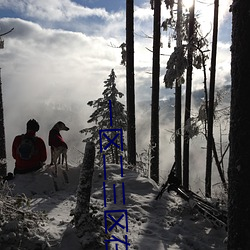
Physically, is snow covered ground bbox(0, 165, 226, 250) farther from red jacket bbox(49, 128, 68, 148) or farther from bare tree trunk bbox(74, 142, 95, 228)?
red jacket bbox(49, 128, 68, 148)

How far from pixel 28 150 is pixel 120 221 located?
3905 millimetres

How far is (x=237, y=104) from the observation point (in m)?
4.70

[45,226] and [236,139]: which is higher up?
[236,139]

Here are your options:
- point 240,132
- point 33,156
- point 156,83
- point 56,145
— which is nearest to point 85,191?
point 240,132

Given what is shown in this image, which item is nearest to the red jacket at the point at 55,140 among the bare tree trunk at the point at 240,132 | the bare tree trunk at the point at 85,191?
the bare tree trunk at the point at 85,191

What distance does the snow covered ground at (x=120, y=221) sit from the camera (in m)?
5.44

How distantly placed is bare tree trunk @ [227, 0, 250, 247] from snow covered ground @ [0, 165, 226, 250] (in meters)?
1.95

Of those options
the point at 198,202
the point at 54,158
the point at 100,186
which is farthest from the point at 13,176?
the point at 198,202

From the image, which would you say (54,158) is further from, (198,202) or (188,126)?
(188,126)

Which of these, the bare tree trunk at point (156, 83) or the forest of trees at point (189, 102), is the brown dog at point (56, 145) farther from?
the bare tree trunk at point (156, 83)

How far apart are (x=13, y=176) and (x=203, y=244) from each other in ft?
18.8

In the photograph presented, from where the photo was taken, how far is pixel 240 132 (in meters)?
4.68

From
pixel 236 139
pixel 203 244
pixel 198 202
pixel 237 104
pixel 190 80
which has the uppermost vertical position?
pixel 190 80

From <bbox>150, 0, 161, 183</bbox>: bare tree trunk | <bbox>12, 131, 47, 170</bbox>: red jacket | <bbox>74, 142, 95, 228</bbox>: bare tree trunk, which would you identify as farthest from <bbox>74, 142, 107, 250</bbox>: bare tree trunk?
<bbox>150, 0, 161, 183</bbox>: bare tree trunk
